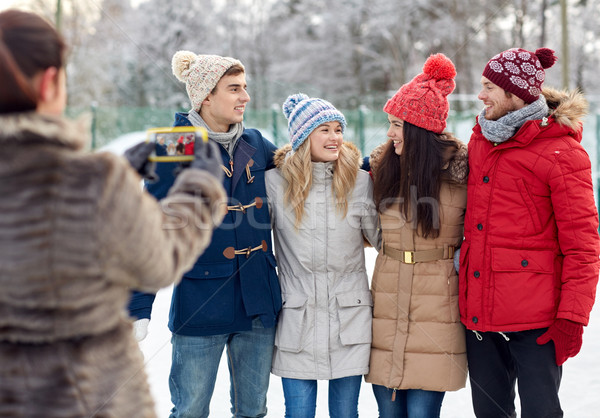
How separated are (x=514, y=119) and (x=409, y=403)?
4.39ft

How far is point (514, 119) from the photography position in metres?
2.48

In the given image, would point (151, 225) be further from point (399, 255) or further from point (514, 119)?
point (514, 119)

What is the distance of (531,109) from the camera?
248cm

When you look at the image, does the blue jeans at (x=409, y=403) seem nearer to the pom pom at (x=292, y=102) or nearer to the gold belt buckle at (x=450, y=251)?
the gold belt buckle at (x=450, y=251)

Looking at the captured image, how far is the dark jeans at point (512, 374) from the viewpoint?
2424 millimetres

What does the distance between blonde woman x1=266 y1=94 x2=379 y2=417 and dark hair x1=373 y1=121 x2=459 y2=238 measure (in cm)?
13

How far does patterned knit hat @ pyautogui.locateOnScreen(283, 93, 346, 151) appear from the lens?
9.07 feet

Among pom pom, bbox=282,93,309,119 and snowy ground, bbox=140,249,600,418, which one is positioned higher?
pom pom, bbox=282,93,309,119

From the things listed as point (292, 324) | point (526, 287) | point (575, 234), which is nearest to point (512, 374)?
point (526, 287)

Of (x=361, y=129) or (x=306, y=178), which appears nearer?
(x=306, y=178)

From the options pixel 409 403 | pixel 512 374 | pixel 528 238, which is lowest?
pixel 409 403

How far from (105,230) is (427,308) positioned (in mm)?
1675

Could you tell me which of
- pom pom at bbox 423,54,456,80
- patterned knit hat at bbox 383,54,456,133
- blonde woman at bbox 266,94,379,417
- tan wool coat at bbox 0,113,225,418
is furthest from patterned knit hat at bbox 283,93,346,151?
tan wool coat at bbox 0,113,225,418

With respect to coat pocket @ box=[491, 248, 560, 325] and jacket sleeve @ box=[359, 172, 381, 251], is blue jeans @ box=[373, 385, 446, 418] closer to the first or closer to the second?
coat pocket @ box=[491, 248, 560, 325]
